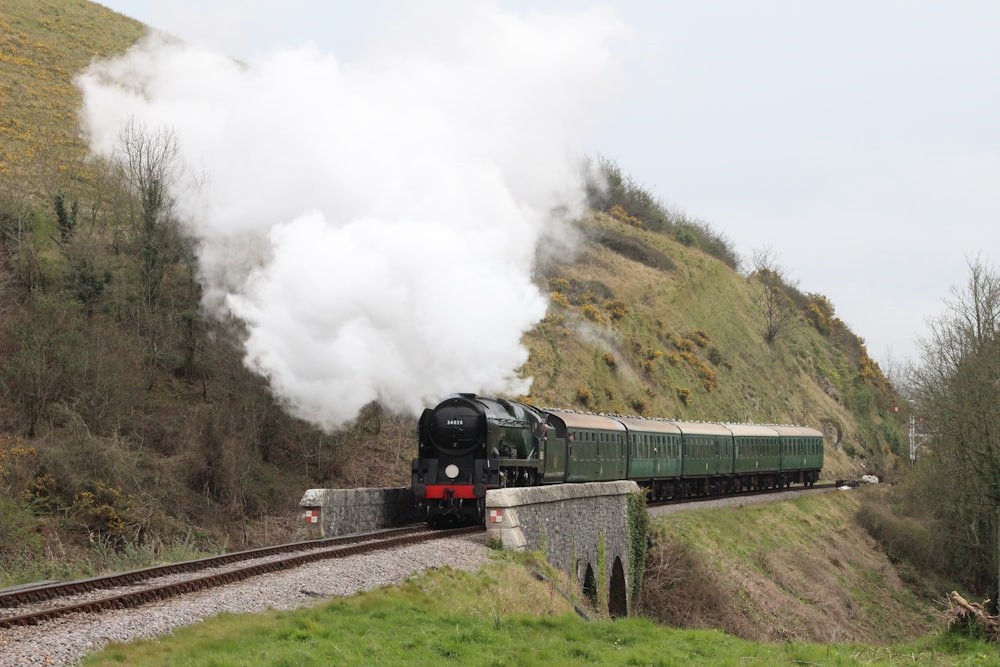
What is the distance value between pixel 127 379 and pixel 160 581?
1616cm

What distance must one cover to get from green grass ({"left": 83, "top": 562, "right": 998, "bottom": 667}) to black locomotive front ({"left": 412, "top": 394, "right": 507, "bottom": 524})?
5.82 m

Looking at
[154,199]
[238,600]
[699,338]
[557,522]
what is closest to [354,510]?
[557,522]

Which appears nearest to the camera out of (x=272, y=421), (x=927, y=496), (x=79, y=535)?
(x=79, y=535)

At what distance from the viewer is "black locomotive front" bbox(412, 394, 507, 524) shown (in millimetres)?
22297

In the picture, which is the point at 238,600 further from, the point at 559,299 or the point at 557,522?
the point at 559,299

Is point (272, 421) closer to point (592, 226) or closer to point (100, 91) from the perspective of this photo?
point (100, 91)

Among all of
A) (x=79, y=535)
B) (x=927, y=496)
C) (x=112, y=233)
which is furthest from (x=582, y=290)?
(x=79, y=535)

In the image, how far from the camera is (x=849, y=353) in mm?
96938

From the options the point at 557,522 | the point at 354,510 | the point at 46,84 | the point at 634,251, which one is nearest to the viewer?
the point at 354,510

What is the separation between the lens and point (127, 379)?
2927 cm

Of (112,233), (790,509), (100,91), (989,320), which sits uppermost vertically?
(100,91)

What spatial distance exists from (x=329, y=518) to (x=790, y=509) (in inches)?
1072

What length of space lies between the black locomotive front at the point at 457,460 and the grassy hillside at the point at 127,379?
4684 millimetres

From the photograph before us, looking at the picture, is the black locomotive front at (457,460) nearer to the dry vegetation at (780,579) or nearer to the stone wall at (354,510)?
the stone wall at (354,510)
